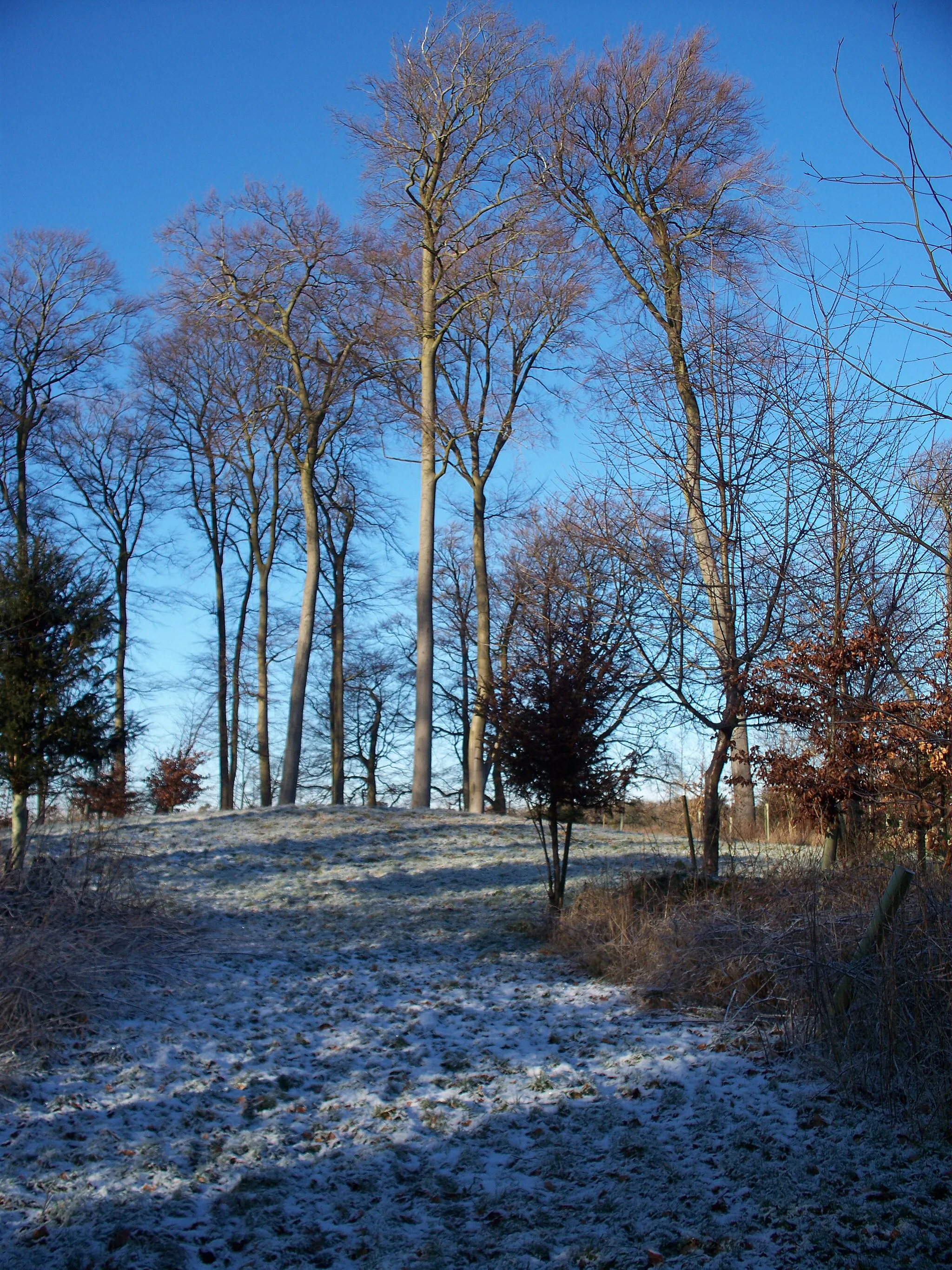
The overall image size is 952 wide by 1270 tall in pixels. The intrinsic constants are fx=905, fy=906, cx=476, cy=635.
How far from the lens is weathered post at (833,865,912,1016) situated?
192 inches

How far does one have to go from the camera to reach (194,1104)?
15.9 ft

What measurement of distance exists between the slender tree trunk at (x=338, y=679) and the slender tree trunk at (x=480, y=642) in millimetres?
6309

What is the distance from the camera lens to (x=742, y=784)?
1051 centimetres

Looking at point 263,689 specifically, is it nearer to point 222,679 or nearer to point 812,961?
point 222,679

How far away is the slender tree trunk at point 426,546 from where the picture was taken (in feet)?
54.5

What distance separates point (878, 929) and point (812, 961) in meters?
0.42

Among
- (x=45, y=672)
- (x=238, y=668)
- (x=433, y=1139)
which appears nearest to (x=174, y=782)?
(x=238, y=668)

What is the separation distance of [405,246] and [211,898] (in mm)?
13172

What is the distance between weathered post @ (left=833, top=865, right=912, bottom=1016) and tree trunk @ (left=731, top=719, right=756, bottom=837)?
4.70 m

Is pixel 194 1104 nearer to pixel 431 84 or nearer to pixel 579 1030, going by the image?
pixel 579 1030

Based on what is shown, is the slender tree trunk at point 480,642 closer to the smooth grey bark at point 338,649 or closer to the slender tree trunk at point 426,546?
the slender tree trunk at point 426,546

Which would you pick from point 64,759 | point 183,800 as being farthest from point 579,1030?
point 183,800

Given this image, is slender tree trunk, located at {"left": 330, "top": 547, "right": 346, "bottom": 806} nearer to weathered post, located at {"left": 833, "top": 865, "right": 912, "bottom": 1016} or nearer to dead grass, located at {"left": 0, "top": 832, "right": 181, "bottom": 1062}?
dead grass, located at {"left": 0, "top": 832, "right": 181, "bottom": 1062}

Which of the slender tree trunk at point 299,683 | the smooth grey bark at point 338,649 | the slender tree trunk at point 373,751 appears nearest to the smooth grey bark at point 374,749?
the slender tree trunk at point 373,751
